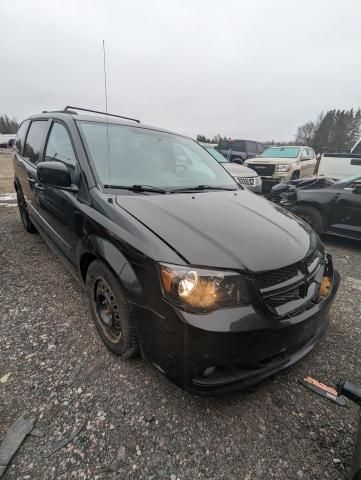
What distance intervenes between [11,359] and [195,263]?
172 centimetres

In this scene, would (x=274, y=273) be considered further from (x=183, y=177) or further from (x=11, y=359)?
(x=11, y=359)

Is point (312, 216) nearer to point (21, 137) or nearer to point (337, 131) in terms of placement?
point (21, 137)

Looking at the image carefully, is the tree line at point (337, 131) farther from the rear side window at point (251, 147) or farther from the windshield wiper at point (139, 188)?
the windshield wiper at point (139, 188)

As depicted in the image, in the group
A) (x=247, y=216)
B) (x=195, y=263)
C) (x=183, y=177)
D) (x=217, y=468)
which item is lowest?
(x=217, y=468)

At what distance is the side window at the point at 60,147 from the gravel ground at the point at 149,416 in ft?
4.91

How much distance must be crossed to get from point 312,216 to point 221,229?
388 centimetres

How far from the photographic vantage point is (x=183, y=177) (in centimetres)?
262

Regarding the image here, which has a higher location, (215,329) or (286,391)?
(215,329)

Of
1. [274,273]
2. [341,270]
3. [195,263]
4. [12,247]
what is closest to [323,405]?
[274,273]

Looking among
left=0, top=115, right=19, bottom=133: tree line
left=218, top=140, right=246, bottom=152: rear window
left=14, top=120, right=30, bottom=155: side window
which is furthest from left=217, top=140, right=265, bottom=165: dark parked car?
left=0, top=115, right=19, bottom=133: tree line

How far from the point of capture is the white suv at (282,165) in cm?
1045

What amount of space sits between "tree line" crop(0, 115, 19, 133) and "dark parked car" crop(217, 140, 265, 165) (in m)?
68.1

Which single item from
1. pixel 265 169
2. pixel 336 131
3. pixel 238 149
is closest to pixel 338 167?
pixel 265 169

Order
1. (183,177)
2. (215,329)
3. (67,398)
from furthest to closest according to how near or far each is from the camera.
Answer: (183,177) < (67,398) < (215,329)
